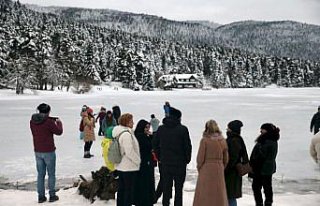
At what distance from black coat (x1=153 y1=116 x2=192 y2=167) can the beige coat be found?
0.41m

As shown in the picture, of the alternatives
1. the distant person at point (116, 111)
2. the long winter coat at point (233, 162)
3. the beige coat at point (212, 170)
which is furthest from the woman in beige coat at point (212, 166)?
the distant person at point (116, 111)

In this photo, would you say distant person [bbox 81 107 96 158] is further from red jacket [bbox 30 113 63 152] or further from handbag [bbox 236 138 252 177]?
handbag [bbox 236 138 252 177]

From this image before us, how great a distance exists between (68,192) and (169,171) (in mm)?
2708

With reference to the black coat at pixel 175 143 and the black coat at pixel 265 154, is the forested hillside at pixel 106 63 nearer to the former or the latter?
the black coat at pixel 175 143

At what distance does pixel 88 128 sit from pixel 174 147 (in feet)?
25.9

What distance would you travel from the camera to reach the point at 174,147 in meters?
6.38

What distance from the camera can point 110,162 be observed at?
21.4 ft

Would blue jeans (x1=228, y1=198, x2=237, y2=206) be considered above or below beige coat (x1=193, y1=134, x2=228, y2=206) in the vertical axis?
below

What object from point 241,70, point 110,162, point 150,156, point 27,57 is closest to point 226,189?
point 150,156

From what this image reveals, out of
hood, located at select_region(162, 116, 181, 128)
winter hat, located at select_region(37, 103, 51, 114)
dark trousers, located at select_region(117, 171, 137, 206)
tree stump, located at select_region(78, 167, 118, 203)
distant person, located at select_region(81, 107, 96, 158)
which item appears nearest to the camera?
hood, located at select_region(162, 116, 181, 128)

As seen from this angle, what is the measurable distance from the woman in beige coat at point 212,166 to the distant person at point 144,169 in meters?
0.98

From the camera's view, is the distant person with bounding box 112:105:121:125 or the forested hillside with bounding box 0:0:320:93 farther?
the forested hillside with bounding box 0:0:320:93

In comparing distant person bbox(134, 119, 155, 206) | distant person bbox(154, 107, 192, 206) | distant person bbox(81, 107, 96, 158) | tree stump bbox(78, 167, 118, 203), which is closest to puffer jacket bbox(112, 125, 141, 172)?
distant person bbox(134, 119, 155, 206)

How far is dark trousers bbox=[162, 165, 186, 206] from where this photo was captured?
21.2ft
